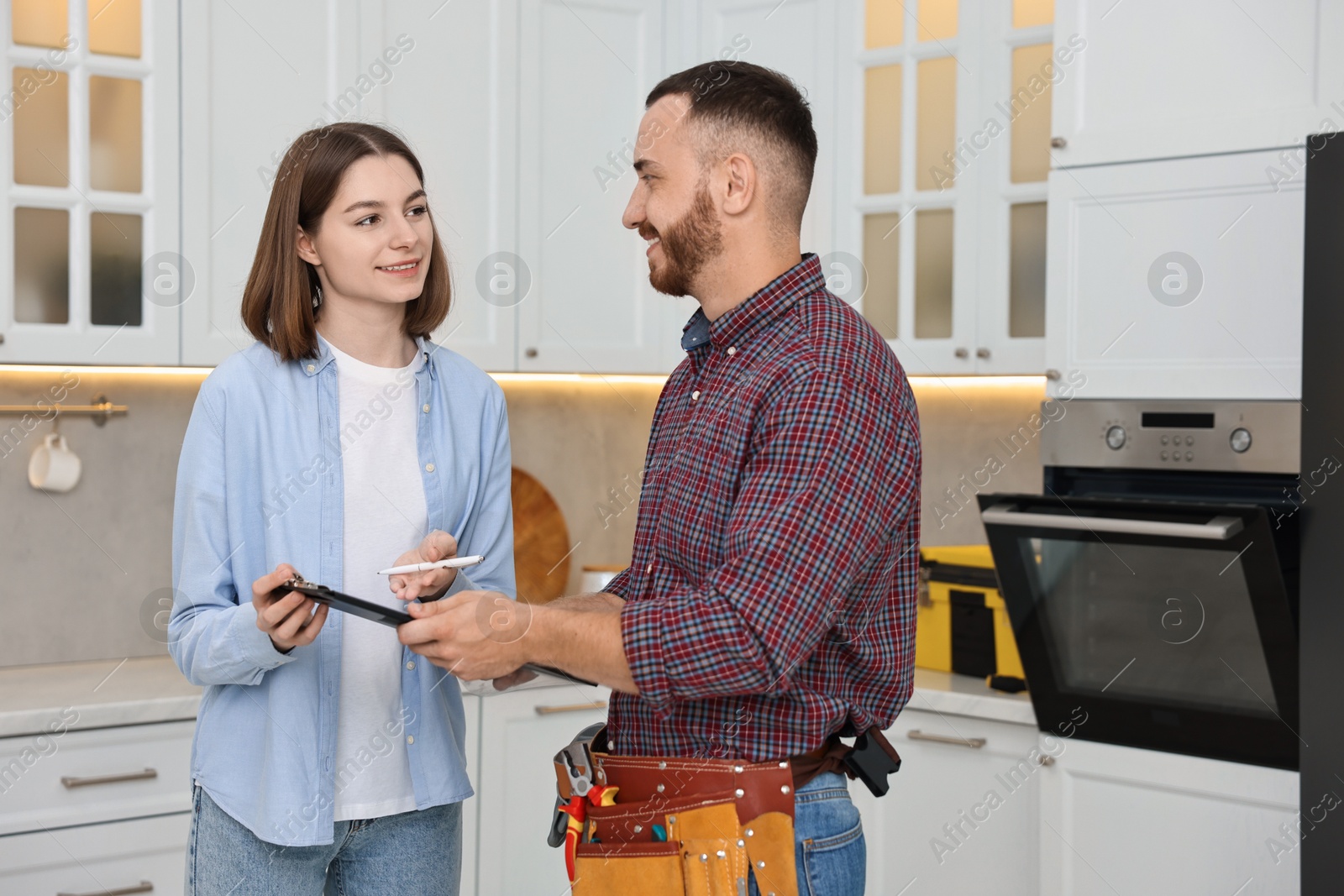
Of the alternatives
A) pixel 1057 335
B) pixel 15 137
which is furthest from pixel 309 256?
pixel 1057 335

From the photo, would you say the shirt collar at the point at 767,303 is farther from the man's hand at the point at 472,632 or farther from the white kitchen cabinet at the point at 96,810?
the white kitchen cabinet at the point at 96,810

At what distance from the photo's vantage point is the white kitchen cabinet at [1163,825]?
1.99 metres

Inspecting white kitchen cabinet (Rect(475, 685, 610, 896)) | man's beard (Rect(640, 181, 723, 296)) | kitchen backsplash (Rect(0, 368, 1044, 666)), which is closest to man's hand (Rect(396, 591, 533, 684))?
man's beard (Rect(640, 181, 723, 296))

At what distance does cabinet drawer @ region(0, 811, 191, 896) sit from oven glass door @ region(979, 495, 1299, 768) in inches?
62.1

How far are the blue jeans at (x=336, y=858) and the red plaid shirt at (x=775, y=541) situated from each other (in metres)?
0.27

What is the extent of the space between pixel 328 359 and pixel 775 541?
2.05 feet

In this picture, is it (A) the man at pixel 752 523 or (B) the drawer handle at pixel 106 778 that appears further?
(B) the drawer handle at pixel 106 778

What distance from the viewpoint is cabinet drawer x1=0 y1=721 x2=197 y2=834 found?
2068 mm

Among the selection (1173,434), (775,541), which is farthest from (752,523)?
(1173,434)

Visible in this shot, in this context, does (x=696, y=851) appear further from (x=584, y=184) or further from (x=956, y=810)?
(x=584, y=184)

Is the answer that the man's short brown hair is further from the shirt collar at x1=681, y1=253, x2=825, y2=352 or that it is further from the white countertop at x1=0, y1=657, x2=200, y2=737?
the white countertop at x1=0, y1=657, x2=200, y2=737

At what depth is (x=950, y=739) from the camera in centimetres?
235

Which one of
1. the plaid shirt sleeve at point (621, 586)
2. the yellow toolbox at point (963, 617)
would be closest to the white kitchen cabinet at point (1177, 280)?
the yellow toolbox at point (963, 617)

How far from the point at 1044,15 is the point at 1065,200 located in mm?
493
